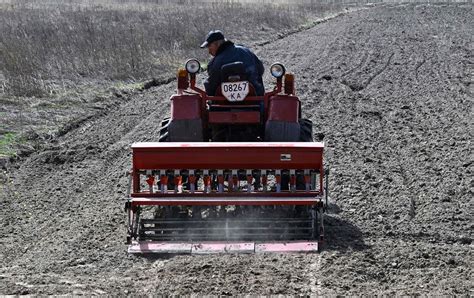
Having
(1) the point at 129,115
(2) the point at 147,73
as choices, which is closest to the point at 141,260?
(1) the point at 129,115

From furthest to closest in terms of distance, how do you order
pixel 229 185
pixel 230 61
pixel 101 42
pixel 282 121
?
pixel 101 42 < pixel 230 61 < pixel 282 121 < pixel 229 185

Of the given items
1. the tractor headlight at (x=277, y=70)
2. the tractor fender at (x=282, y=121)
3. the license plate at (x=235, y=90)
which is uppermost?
the tractor headlight at (x=277, y=70)

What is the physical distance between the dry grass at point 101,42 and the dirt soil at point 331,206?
1.74 meters

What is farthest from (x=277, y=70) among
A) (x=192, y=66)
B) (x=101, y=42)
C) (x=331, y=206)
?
(x=101, y=42)

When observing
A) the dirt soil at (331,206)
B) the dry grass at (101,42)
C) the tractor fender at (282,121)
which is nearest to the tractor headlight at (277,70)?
the tractor fender at (282,121)

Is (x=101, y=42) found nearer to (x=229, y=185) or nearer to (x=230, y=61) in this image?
(x=230, y=61)

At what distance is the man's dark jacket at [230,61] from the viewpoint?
8.80 meters

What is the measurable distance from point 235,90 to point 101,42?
12.4m

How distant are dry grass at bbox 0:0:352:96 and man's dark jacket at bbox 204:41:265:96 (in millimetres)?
7366

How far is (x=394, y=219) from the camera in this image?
814 centimetres

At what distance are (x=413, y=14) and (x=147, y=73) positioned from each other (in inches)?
898

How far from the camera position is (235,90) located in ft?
28.5

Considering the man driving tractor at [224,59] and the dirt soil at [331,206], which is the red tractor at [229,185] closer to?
the man driving tractor at [224,59]

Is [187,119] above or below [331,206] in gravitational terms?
above
